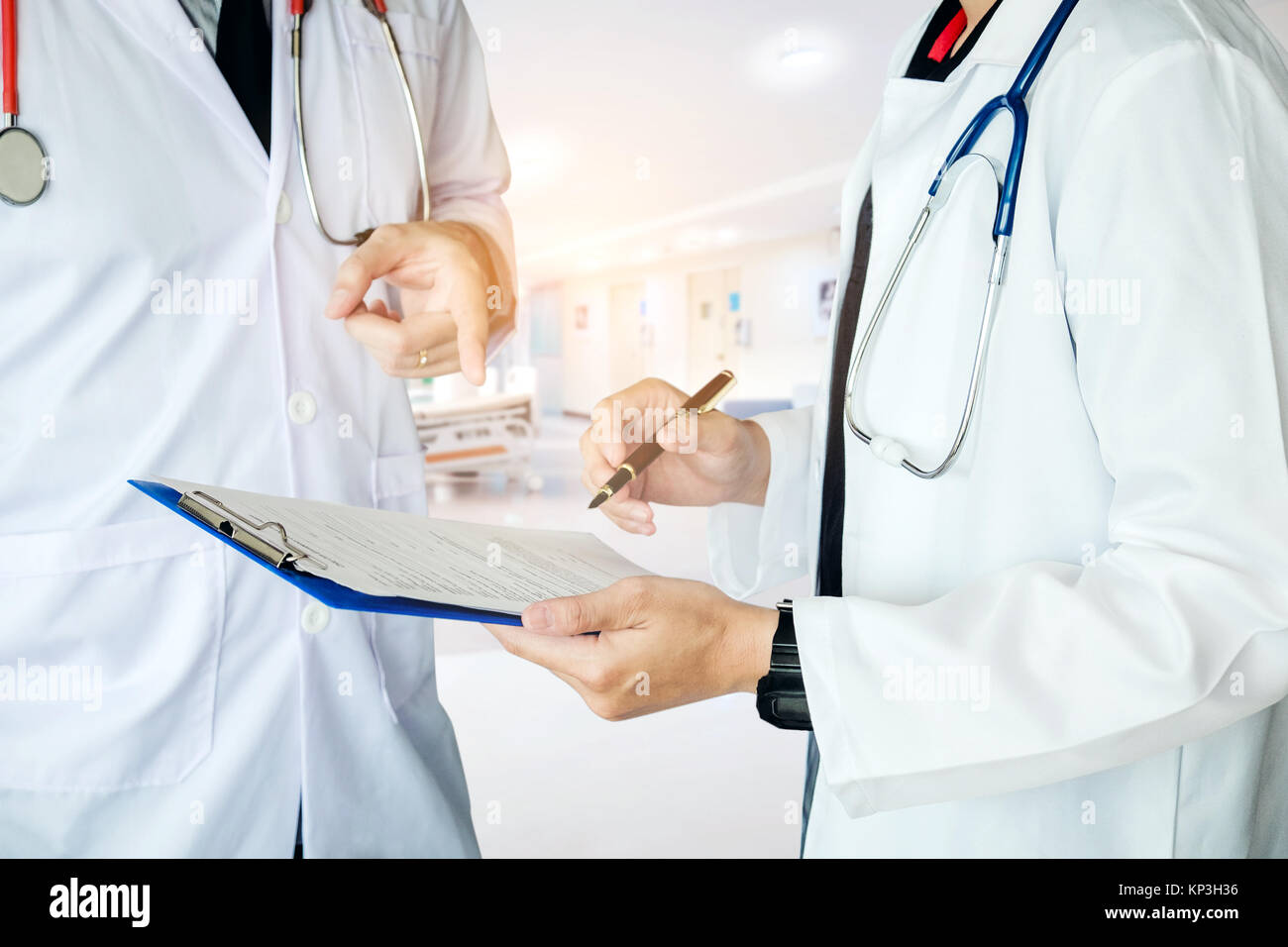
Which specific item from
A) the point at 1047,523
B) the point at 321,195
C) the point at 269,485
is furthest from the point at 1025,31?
the point at 269,485

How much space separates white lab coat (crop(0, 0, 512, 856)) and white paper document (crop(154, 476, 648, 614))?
262 millimetres

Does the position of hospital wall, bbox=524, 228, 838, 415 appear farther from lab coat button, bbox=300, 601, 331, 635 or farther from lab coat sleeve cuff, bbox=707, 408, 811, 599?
lab coat button, bbox=300, 601, 331, 635

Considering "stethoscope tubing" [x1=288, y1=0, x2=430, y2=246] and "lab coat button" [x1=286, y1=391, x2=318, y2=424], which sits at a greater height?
"stethoscope tubing" [x1=288, y1=0, x2=430, y2=246]

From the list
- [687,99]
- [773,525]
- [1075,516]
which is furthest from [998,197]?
[687,99]

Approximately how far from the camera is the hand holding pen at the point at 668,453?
2.94 feet

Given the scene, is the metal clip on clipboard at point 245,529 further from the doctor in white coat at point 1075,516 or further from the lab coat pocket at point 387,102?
the lab coat pocket at point 387,102

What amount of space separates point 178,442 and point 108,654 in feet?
0.70

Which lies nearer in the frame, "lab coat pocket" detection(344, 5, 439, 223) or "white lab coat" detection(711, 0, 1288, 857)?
"white lab coat" detection(711, 0, 1288, 857)

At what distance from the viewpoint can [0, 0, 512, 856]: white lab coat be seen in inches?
30.2

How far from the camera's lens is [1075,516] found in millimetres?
631

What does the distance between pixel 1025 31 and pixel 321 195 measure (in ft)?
2.32

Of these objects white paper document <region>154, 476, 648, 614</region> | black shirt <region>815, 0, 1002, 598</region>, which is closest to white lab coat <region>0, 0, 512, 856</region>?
white paper document <region>154, 476, 648, 614</region>

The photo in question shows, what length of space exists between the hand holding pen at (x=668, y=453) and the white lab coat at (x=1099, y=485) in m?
0.28

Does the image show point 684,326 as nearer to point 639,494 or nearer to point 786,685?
point 639,494
